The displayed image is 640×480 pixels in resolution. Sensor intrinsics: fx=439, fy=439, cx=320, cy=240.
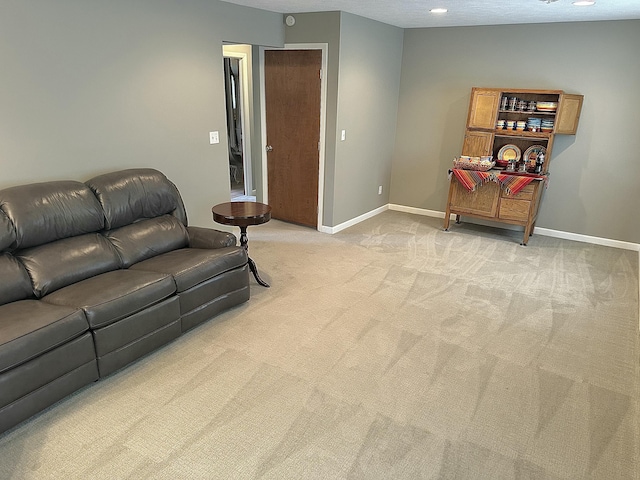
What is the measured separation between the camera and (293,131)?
5172 millimetres

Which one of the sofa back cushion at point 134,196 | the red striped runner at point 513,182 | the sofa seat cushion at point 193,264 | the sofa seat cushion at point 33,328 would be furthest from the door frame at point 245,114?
the sofa seat cushion at point 33,328

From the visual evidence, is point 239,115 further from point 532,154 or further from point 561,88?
point 561,88

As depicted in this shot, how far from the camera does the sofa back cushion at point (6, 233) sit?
248 centimetres

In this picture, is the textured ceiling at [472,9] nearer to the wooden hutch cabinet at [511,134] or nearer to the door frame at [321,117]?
the door frame at [321,117]

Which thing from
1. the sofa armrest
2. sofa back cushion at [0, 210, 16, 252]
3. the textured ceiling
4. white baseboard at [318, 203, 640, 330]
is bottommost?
white baseboard at [318, 203, 640, 330]

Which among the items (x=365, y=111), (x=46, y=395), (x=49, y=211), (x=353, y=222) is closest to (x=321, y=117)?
(x=365, y=111)

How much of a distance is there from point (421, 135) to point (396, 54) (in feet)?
3.51

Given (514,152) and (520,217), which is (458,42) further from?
(520,217)

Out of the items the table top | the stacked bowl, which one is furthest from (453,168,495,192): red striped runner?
the table top

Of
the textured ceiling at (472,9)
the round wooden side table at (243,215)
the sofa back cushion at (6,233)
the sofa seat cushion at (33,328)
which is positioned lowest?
the sofa seat cushion at (33,328)

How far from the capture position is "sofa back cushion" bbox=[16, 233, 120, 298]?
259cm

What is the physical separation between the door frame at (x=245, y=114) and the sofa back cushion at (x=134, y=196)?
2.81 m

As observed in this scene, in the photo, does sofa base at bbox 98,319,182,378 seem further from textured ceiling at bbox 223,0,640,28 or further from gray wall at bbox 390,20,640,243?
gray wall at bbox 390,20,640,243

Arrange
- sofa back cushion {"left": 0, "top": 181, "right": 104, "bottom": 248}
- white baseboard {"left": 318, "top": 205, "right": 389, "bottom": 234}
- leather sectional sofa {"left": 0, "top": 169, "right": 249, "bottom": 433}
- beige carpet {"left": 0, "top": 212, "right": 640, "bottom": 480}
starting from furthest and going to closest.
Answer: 1. white baseboard {"left": 318, "top": 205, "right": 389, "bottom": 234}
2. sofa back cushion {"left": 0, "top": 181, "right": 104, "bottom": 248}
3. leather sectional sofa {"left": 0, "top": 169, "right": 249, "bottom": 433}
4. beige carpet {"left": 0, "top": 212, "right": 640, "bottom": 480}
